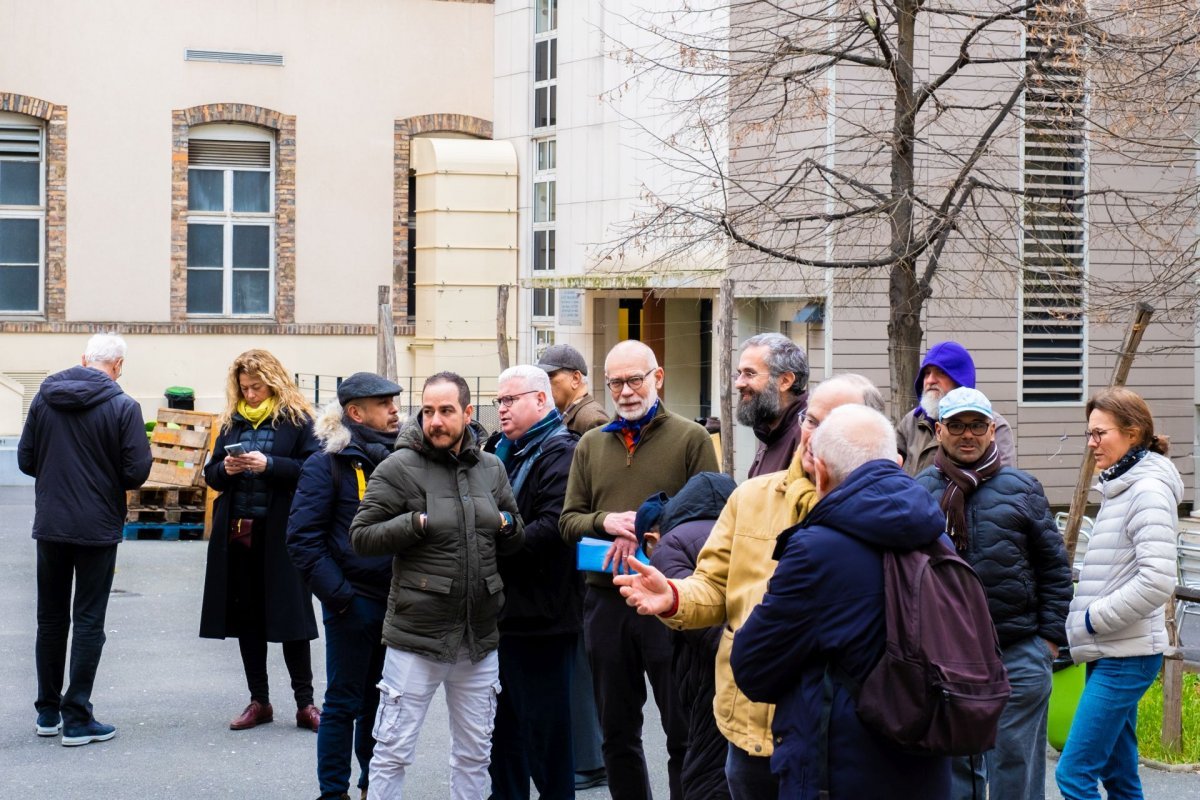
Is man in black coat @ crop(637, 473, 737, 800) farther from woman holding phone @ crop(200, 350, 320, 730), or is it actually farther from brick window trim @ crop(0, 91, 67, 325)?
brick window trim @ crop(0, 91, 67, 325)

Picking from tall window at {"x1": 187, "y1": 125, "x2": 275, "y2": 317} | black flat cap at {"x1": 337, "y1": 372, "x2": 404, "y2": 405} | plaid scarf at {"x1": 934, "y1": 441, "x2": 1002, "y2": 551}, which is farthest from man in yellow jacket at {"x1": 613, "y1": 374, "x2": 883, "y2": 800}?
tall window at {"x1": 187, "y1": 125, "x2": 275, "y2": 317}

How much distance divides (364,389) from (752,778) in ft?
10.1

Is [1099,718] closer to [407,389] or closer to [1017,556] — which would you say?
[1017,556]

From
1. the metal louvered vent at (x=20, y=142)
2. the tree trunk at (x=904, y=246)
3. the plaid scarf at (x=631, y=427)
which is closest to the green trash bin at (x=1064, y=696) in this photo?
the plaid scarf at (x=631, y=427)

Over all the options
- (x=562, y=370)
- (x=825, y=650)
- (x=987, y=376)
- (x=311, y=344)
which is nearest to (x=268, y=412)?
(x=562, y=370)

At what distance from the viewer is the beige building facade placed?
24000 mm

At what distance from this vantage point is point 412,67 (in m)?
25.5

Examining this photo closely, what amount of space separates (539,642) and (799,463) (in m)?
2.31

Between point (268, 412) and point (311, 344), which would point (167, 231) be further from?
point (268, 412)

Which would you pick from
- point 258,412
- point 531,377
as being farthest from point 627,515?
point 258,412

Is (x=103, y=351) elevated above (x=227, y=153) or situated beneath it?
situated beneath

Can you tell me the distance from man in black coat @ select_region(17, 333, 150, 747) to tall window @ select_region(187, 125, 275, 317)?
17.4 metres

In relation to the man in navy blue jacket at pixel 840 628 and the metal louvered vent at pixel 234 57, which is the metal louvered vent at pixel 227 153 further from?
the man in navy blue jacket at pixel 840 628

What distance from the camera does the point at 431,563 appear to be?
6148 millimetres
